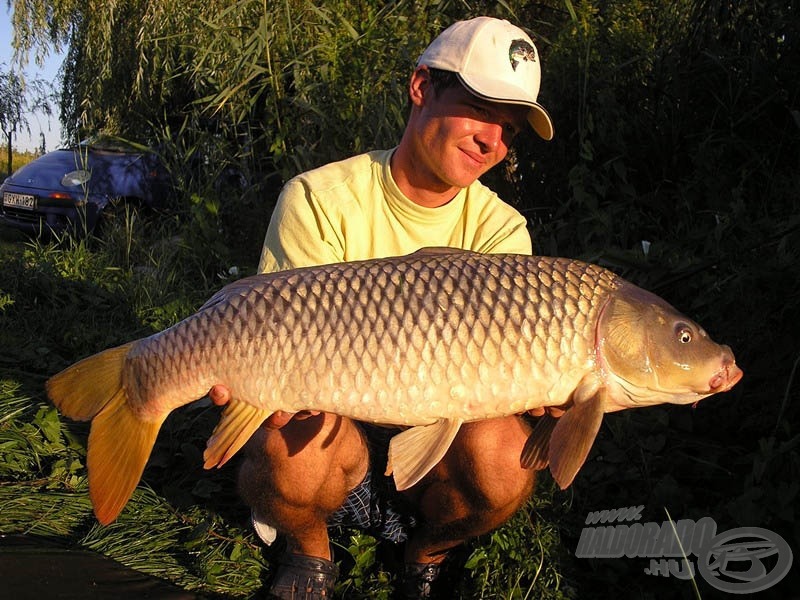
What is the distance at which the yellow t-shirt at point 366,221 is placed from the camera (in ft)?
6.85

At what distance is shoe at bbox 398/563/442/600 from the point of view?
2.17 m

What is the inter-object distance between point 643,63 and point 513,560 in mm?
2572

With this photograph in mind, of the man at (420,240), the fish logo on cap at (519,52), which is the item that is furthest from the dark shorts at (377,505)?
the fish logo on cap at (519,52)

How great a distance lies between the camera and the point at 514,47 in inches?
81.5

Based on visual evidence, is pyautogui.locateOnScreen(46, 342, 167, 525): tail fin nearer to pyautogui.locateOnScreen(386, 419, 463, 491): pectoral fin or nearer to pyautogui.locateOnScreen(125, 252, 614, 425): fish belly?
pyautogui.locateOnScreen(125, 252, 614, 425): fish belly

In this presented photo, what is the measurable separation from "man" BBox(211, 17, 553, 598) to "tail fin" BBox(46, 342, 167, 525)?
1.05 feet

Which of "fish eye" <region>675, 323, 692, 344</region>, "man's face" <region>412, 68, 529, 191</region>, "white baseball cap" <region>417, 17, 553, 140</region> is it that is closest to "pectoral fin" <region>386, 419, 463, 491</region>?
"fish eye" <region>675, 323, 692, 344</region>

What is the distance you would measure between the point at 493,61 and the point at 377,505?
3.96 feet

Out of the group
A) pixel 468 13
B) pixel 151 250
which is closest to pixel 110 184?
pixel 151 250

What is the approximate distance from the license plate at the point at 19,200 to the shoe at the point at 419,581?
218 inches

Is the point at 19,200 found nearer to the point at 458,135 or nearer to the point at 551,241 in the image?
the point at 551,241

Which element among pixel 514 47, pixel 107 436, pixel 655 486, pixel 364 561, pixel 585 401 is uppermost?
pixel 514 47

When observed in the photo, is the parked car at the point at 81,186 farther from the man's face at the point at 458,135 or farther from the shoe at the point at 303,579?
the shoe at the point at 303,579

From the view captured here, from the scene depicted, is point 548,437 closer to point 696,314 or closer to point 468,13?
point 696,314
